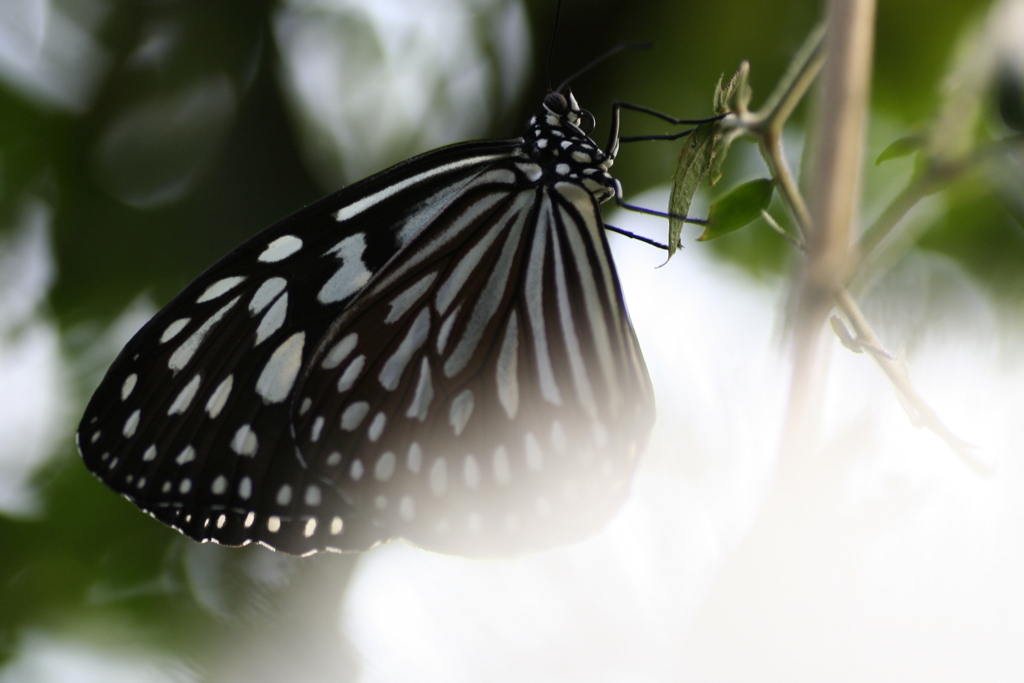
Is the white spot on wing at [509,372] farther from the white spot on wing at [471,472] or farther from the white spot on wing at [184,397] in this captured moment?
the white spot on wing at [184,397]

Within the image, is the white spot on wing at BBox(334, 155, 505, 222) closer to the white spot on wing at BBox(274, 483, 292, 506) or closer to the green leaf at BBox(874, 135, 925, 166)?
the white spot on wing at BBox(274, 483, 292, 506)

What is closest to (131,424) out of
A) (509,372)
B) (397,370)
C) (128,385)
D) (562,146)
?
(128,385)

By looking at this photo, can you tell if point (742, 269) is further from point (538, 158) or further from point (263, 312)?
point (263, 312)

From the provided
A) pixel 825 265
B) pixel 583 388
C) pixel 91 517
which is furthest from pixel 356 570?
pixel 825 265

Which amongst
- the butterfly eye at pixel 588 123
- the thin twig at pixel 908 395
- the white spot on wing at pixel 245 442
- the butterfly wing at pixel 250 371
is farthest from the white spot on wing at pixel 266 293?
the thin twig at pixel 908 395

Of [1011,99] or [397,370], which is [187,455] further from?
[1011,99]

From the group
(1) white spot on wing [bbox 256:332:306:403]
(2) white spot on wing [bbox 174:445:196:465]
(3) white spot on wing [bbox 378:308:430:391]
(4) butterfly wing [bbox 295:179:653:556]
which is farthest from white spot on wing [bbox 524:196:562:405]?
(2) white spot on wing [bbox 174:445:196:465]

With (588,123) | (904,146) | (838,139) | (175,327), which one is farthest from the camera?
(588,123)

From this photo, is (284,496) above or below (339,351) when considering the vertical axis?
below
